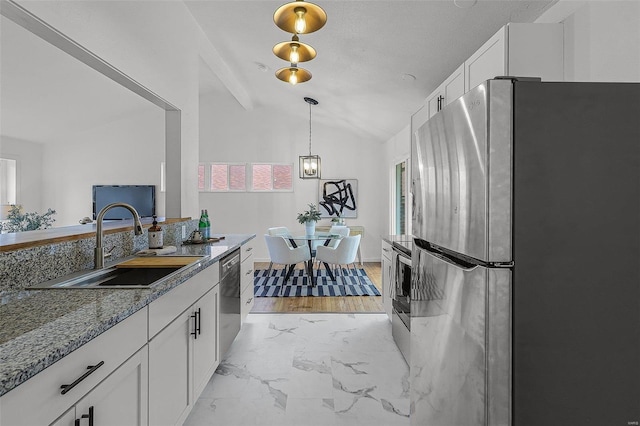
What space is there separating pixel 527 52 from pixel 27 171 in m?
8.08

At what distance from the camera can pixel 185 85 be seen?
310cm

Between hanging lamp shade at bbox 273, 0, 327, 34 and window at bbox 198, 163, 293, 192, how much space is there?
477 centimetres

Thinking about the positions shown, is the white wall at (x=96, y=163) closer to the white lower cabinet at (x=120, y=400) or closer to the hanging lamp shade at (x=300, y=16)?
the hanging lamp shade at (x=300, y=16)

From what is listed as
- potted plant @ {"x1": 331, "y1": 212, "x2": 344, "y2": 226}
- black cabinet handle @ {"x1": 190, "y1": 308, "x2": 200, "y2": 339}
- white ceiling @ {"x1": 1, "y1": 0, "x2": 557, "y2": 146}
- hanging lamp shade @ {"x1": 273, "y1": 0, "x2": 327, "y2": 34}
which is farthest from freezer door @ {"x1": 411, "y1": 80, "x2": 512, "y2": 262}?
potted plant @ {"x1": 331, "y1": 212, "x2": 344, "y2": 226}

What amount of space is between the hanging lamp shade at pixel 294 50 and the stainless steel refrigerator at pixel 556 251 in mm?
1611

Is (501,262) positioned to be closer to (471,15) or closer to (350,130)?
(471,15)

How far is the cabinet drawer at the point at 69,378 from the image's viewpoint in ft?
2.25

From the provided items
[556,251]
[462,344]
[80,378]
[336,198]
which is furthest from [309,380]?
[336,198]

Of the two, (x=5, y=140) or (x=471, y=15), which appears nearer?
(x=471, y=15)

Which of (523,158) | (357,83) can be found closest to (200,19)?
(357,83)

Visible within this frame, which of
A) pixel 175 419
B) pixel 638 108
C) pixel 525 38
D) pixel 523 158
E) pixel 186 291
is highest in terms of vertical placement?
pixel 525 38

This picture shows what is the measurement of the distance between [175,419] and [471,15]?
3054 mm

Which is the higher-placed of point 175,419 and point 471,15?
point 471,15

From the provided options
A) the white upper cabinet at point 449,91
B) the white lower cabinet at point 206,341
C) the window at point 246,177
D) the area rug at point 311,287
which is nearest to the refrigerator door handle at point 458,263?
the white upper cabinet at point 449,91
